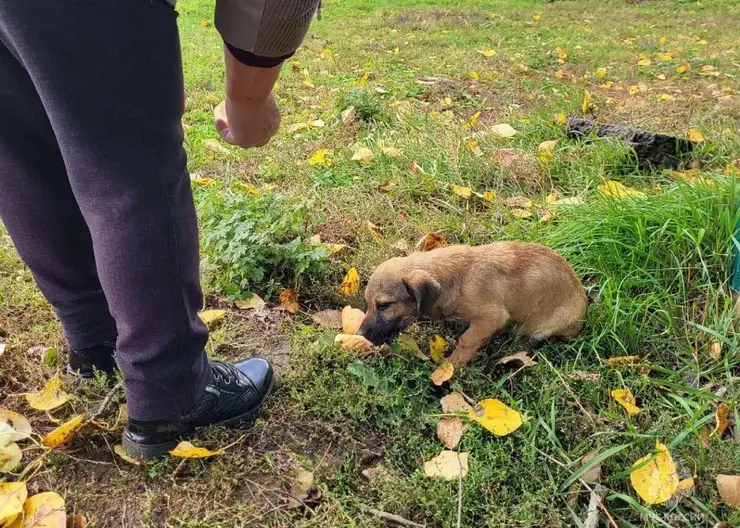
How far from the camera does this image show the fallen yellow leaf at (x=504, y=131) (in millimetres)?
4428

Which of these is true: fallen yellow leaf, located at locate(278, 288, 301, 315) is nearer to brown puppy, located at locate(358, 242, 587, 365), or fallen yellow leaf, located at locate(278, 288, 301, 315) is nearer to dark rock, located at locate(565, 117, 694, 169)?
brown puppy, located at locate(358, 242, 587, 365)

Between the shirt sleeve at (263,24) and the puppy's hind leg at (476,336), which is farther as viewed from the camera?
the puppy's hind leg at (476,336)

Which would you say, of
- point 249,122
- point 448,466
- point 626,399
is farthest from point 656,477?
point 249,122

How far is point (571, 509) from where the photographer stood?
1.83m

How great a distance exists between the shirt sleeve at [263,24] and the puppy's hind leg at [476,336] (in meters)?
1.41

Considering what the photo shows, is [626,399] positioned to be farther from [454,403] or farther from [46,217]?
[46,217]

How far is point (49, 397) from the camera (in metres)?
2.15

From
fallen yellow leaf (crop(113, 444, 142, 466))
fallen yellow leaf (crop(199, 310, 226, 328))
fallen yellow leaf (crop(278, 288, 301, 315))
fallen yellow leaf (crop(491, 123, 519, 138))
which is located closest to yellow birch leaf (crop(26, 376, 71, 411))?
fallen yellow leaf (crop(113, 444, 142, 466))

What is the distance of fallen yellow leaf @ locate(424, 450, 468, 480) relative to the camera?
194 centimetres

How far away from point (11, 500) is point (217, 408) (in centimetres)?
64

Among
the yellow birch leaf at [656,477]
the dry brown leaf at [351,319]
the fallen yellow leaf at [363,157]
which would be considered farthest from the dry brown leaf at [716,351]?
the fallen yellow leaf at [363,157]

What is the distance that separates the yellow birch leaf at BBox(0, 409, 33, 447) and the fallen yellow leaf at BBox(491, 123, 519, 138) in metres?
3.53

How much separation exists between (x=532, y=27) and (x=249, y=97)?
8997 millimetres

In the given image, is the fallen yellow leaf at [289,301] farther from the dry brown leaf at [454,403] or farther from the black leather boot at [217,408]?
the dry brown leaf at [454,403]
